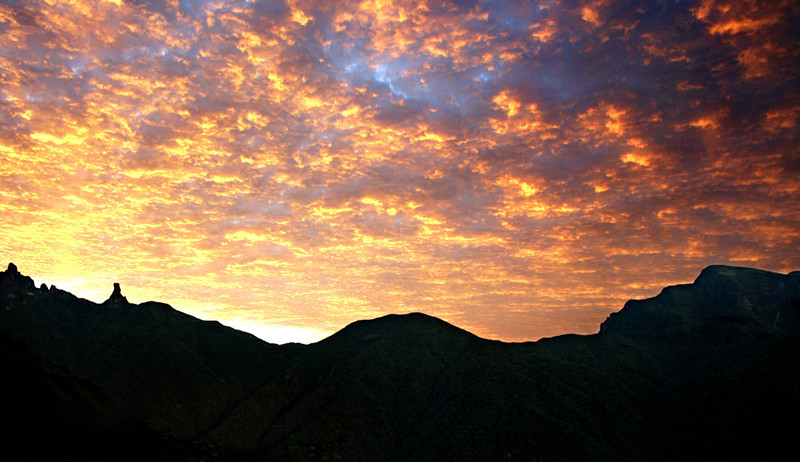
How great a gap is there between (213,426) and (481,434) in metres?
108

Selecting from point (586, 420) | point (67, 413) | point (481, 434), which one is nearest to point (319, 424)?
point (481, 434)

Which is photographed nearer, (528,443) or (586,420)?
(528,443)

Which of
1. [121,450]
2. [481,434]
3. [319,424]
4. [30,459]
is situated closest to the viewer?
[30,459]

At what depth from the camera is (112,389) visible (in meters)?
175

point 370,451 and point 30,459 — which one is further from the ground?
point 30,459

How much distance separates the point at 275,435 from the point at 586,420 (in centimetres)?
12801

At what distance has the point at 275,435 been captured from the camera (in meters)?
184

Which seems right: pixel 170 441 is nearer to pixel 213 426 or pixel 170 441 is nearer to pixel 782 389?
pixel 213 426

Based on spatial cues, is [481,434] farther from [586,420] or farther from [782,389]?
[782,389]

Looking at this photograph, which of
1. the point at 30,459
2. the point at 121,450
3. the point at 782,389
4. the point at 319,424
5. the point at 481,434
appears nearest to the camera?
the point at 30,459

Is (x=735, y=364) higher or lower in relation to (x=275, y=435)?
higher

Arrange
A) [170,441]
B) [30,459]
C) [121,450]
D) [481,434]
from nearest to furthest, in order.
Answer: [170,441], [30,459], [121,450], [481,434]

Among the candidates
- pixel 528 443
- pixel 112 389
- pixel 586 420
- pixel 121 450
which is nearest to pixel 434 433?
pixel 528 443

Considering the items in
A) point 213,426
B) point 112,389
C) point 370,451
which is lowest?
point 370,451
